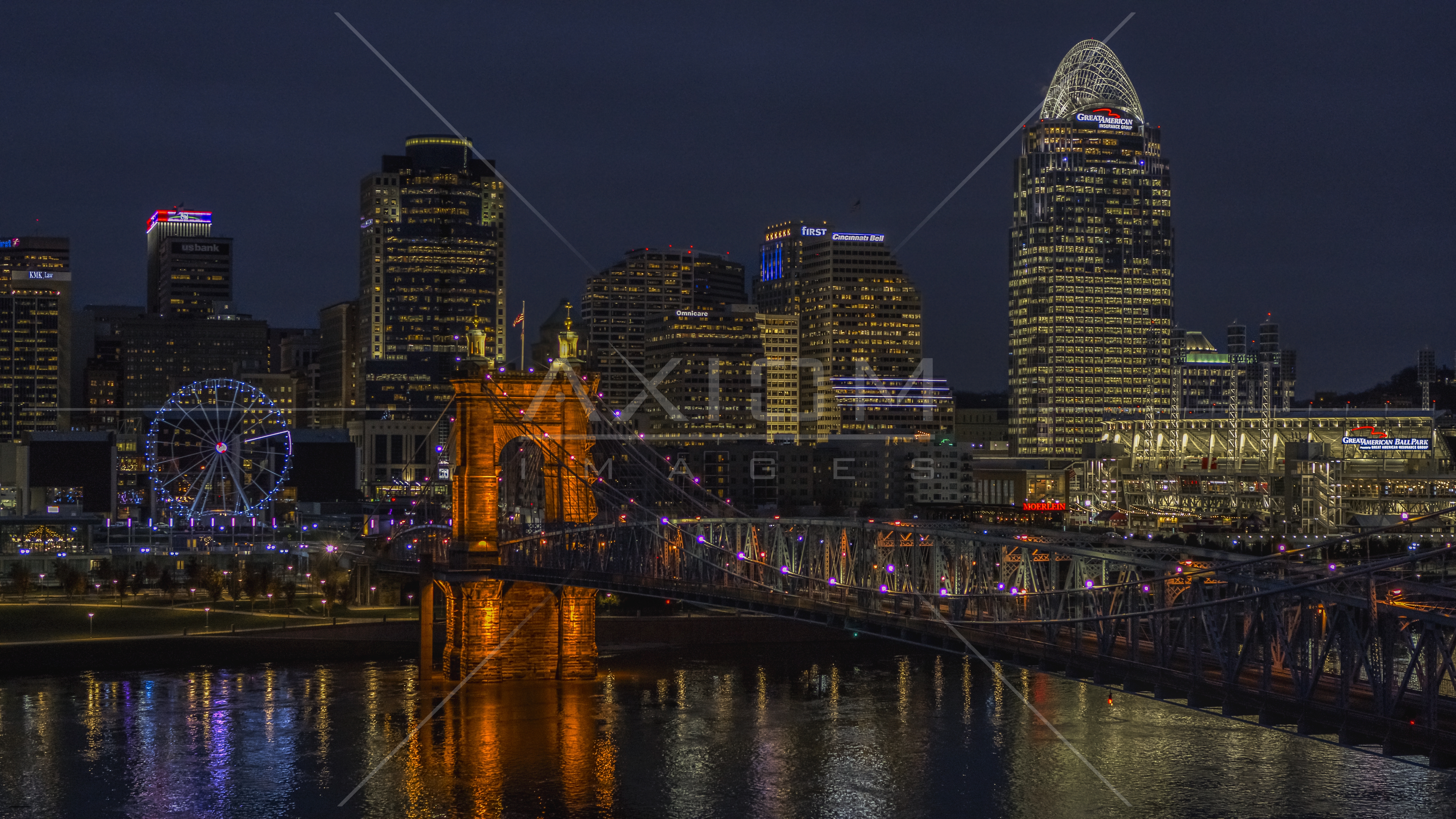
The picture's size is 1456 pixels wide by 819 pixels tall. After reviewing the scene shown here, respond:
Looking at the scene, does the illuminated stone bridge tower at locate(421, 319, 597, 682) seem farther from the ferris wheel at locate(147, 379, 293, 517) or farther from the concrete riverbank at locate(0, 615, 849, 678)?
the ferris wheel at locate(147, 379, 293, 517)

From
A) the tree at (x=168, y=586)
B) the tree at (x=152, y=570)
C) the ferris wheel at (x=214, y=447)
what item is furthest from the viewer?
the ferris wheel at (x=214, y=447)

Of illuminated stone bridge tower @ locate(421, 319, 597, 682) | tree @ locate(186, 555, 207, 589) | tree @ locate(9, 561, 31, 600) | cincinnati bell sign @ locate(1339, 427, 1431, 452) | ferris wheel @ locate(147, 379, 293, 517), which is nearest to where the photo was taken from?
illuminated stone bridge tower @ locate(421, 319, 597, 682)

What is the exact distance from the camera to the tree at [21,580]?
96.8 meters

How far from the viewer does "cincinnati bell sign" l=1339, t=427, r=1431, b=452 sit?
475 ft

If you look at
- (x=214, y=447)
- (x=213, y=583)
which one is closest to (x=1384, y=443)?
(x=214, y=447)

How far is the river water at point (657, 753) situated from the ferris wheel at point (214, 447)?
4914 centimetres

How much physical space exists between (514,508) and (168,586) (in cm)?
3374

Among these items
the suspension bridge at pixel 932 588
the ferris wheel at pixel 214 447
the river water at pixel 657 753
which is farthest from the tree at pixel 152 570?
the river water at pixel 657 753

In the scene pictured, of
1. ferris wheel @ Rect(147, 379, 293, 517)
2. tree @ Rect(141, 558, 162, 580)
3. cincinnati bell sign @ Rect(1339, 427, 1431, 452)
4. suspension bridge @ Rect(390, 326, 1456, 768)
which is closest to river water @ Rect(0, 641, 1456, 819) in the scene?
suspension bridge @ Rect(390, 326, 1456, 768)

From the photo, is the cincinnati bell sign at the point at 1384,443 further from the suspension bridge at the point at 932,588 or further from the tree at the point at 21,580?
the tree at the point at 21,580

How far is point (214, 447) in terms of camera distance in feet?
409

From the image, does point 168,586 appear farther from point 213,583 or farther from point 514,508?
point 514,508

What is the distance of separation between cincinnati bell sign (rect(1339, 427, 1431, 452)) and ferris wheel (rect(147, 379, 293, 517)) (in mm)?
→ 95313

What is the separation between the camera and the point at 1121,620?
42.0 m
